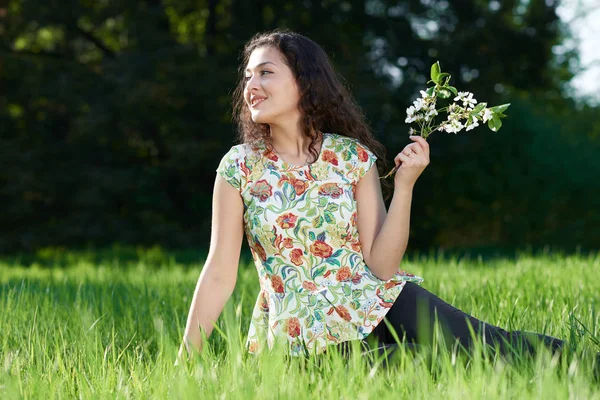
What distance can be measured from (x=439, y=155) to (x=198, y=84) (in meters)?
4.08

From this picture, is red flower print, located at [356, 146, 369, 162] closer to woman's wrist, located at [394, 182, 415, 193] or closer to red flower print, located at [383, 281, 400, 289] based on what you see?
woman's wrist, located at [394, 182, 415, 193]

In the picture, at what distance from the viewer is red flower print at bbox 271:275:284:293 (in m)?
2.34

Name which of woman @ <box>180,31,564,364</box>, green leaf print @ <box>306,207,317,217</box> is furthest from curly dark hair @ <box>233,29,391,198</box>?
green leaf print @ <box>306,207,317,217</box>

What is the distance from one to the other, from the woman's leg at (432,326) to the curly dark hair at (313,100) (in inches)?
21.0

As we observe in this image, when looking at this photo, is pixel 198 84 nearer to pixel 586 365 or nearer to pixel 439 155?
pixel 439 155

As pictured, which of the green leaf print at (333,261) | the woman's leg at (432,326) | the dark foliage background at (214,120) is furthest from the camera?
the dark foliage background at (214,120)

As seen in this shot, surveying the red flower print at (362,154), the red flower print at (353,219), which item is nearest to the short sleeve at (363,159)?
the red flower print at (362,154)

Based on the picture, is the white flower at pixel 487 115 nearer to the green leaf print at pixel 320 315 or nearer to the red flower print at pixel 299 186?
the red flower print at pixel 299 186

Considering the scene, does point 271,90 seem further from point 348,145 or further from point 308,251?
point 308,251

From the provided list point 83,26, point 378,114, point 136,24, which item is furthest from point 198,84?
point 83,26

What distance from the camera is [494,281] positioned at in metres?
4.07

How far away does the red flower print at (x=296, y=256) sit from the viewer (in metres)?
2.33

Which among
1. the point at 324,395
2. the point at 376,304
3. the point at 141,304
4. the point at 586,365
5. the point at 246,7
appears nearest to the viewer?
the point at 324,395

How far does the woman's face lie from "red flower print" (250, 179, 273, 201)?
0.22 m
